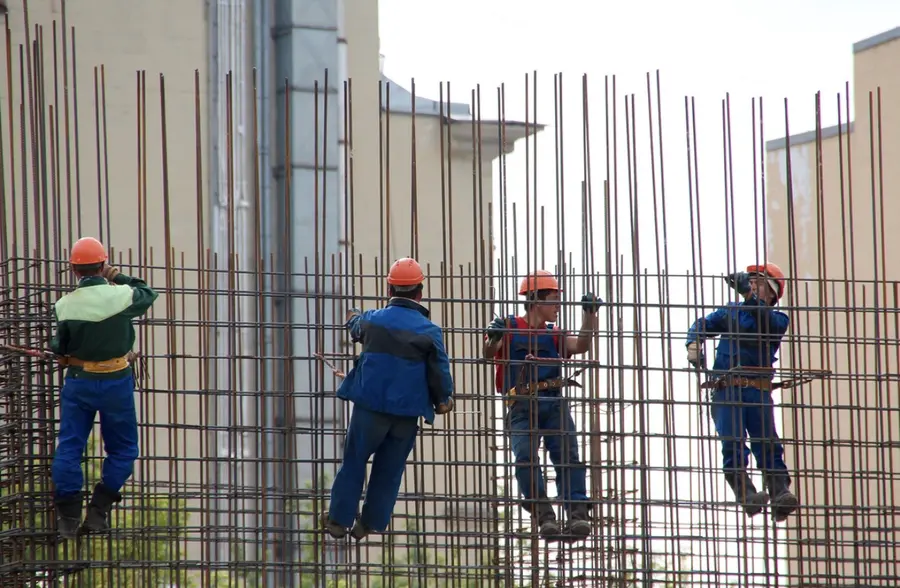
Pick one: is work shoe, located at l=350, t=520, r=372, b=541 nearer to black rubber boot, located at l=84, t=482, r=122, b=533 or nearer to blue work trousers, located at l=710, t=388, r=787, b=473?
black rubber boot, located at l=84, t=482, r=122, b=533

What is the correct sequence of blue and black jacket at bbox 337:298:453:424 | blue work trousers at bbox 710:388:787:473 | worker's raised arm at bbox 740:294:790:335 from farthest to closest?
worker's raised arm at bbox 740:294:790:335
blue work trousers at bbox 710:388:787:473
blue and black jacket at bbox 337:298:453:424

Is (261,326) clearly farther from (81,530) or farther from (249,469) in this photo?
(249,469)

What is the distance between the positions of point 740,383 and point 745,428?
1.76 feet

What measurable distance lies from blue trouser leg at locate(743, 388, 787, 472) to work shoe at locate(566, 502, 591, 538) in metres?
1.43

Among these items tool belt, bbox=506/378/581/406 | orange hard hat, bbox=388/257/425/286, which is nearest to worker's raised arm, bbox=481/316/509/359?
tool belt, bbox=506/378/581/406

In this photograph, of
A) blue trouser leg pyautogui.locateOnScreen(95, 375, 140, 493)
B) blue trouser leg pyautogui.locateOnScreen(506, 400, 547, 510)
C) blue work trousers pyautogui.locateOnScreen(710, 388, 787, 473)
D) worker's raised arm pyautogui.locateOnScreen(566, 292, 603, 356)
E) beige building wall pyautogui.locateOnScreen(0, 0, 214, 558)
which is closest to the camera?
blue trouser leg pyautogui.locateOnScreen(95, 375, 140, 493)

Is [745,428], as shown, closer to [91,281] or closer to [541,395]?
[541,395]

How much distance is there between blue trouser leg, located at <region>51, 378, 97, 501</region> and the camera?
9.30 m

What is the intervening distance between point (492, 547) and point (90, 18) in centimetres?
1413

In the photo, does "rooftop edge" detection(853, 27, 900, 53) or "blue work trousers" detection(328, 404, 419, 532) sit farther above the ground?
"rooftop edge" detection(853, 27, 900, 53)

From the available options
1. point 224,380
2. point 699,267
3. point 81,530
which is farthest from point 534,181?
point 224,380

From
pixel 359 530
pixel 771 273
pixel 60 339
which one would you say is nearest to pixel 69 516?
pixel 60 339

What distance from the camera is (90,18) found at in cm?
2109

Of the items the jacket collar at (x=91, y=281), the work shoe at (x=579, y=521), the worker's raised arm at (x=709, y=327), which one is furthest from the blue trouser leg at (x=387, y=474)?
the worker's raised arm at (x=709, y=327)
